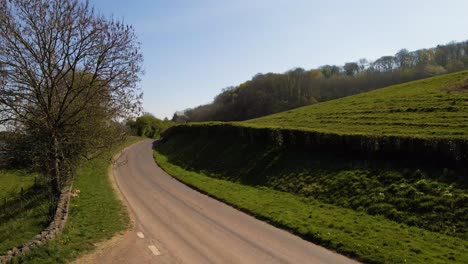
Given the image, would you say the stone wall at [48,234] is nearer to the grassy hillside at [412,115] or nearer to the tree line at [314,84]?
the grassy hillside at [412,115]

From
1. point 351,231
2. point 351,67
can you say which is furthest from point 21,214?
point 351,67

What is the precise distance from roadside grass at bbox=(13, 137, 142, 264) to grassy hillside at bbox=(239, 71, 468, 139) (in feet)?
50.8

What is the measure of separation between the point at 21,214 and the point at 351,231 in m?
19.4

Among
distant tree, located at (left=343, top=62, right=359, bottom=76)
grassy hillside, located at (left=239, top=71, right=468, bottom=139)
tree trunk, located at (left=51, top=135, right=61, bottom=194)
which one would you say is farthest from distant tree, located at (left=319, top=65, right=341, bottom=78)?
tree trunk, located at (left=51, top=135, right=61, bottom=194)

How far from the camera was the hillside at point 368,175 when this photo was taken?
1422 cm

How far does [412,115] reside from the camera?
95.2 feet

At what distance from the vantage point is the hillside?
14.2m

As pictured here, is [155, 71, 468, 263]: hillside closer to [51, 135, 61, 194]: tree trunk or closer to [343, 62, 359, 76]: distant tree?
[51, 135, 61, 194]: tree trunk

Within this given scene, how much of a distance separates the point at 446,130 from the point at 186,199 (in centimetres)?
1682

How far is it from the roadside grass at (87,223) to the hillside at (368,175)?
659 centimetres

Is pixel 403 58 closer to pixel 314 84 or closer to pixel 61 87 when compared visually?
pixel 314 84

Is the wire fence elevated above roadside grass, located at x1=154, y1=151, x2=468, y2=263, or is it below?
above

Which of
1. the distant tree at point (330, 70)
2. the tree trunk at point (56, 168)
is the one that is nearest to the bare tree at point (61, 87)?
the tree trunk at point (56, 168)

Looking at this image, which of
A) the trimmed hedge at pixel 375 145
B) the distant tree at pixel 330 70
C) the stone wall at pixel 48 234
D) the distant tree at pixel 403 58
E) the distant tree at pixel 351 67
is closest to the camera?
the stone wall at pixel 48 234
